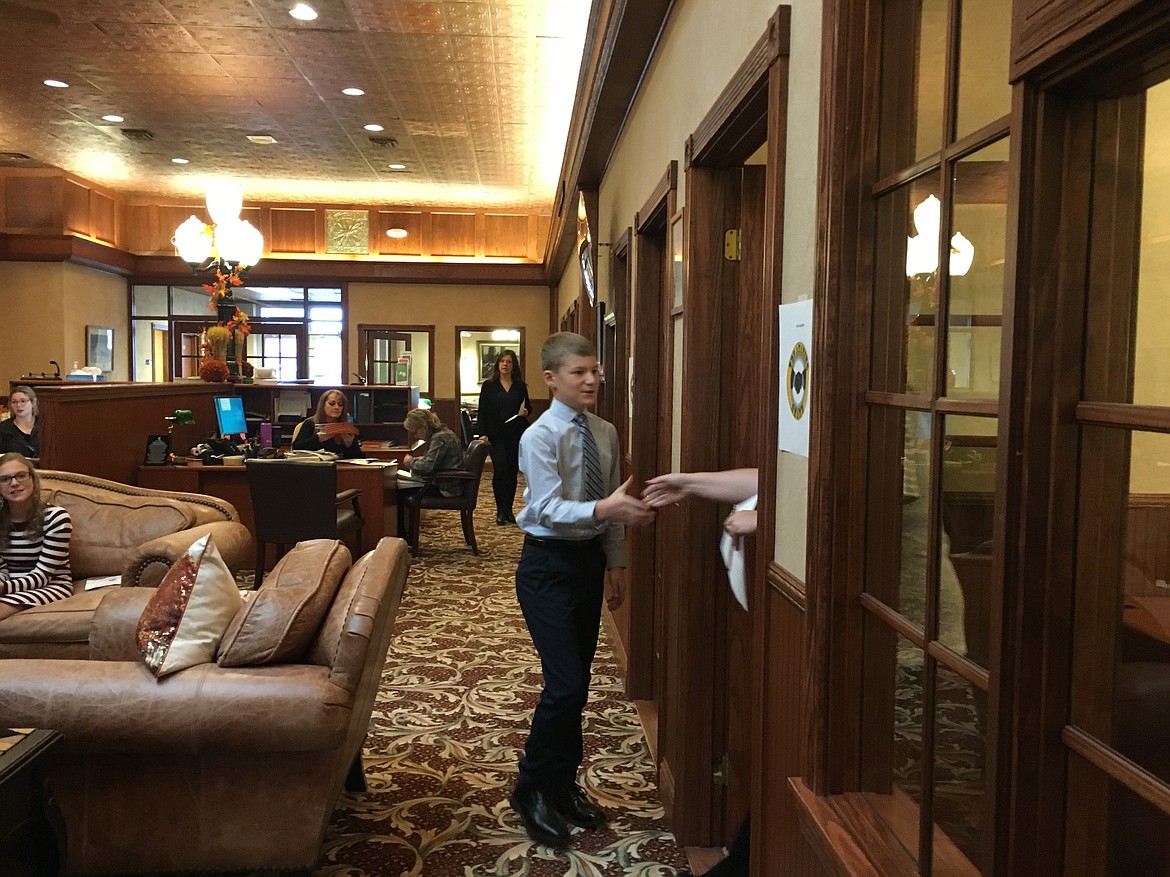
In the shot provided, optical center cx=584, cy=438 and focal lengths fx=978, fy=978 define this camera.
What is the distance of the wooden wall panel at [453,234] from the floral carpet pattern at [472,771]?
8.97 meters

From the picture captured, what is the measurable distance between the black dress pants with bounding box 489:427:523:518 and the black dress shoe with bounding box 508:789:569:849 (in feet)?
21.0

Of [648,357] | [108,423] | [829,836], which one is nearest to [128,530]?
[108,423]

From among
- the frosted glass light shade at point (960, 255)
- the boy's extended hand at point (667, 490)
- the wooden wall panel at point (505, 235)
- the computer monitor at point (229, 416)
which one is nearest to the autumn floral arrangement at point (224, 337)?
the computer monitor at point (229, 416)

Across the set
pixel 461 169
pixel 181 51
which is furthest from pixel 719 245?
pixel 461 169

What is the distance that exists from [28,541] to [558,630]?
8.97 feet

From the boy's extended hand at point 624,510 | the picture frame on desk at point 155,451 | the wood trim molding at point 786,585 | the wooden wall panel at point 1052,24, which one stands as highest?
the wooden wall panel at point 1052,24

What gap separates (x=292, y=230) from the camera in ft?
45.6

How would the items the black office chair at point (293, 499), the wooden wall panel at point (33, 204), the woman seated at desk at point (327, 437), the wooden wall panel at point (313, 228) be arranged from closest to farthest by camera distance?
the black office chair at point (293, 499) < the woman seated at desk at point (327, 437) < the wooden wall panel at point (33, 204) < the wooden wall panel at point (313, 228)

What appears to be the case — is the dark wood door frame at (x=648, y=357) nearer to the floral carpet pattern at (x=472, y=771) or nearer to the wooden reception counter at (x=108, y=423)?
the floral carpet pattern at (x=472, y=771)

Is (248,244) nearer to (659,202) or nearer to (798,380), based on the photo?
(659,202)

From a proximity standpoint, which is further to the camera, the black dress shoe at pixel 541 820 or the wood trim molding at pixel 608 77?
the wood trim molding at pixel 608 77

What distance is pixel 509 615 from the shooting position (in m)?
6.13

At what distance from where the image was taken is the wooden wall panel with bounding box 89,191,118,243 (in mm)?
12734

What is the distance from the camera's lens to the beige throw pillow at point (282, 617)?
261cm
